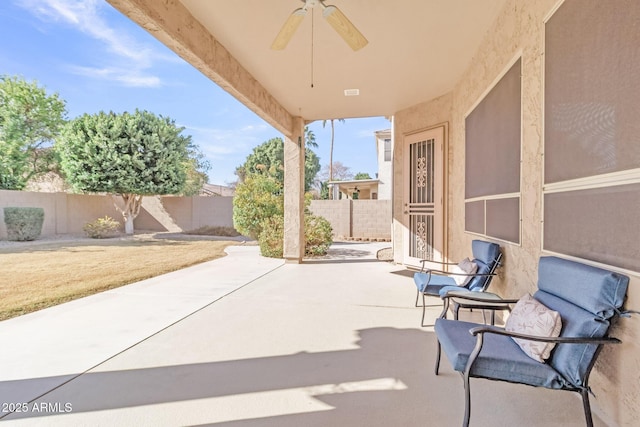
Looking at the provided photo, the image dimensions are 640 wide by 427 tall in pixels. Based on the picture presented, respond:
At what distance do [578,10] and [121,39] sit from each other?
13.7m

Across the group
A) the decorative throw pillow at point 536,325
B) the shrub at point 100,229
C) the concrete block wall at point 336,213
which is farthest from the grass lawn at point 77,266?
the decorative throw pillow at point 536,325

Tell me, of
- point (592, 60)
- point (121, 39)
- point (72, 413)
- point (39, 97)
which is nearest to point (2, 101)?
point (39, 97)

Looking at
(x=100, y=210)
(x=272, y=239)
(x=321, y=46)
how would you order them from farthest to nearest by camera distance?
(x=100, y=210), (x=272, y=239), (x=321, y=46)

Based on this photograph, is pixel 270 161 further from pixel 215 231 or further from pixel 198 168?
pixel 215 231

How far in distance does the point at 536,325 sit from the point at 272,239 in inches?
256

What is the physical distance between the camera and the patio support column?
6966mm

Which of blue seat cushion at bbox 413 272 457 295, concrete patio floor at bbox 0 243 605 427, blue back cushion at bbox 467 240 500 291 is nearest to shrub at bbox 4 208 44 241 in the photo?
concrete patio floor at bbox 0 243 605 427

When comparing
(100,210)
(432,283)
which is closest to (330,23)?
(432,283)

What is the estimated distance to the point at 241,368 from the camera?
2.34 metres

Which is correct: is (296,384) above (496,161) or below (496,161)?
below

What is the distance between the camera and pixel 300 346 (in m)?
2.73

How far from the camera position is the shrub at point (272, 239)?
7.74 m

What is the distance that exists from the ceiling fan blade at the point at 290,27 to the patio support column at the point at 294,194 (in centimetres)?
391

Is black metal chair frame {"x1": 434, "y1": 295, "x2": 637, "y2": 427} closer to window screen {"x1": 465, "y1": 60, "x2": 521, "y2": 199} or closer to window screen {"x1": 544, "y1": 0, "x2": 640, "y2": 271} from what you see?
window screen {"x1": 544, "y1": 0, "x2": 640, "y2": 271}
